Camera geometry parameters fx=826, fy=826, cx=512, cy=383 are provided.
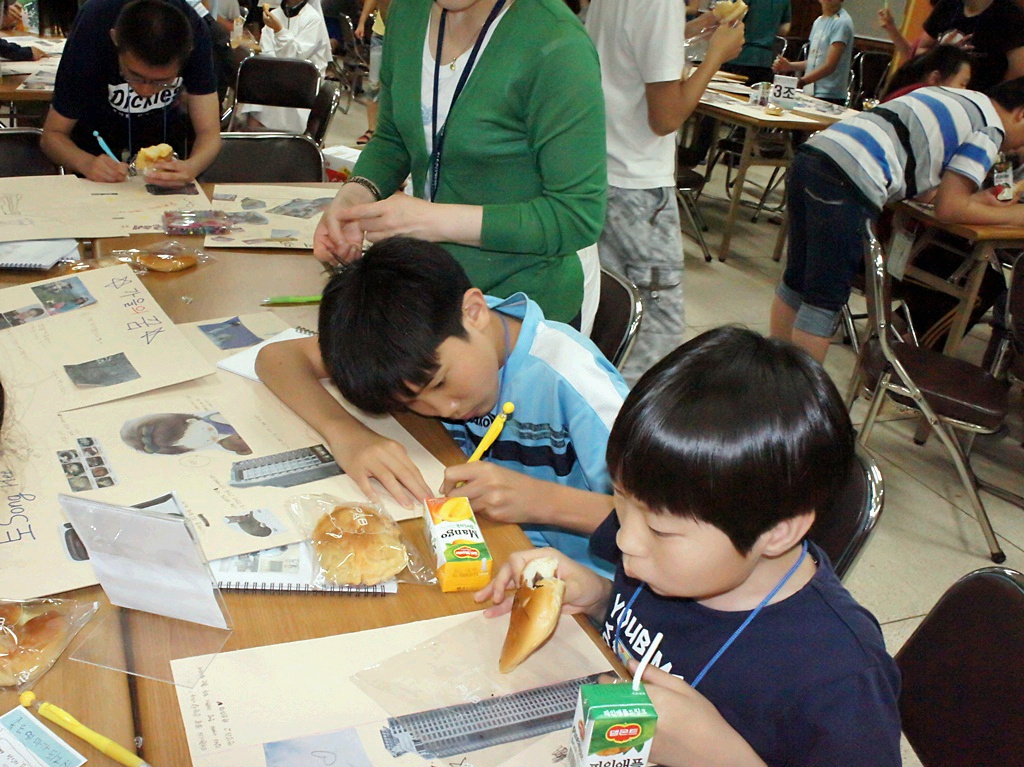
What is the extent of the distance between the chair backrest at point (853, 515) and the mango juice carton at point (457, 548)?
39 cm

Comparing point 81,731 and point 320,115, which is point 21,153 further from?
point 81,731

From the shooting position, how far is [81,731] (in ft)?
2.07

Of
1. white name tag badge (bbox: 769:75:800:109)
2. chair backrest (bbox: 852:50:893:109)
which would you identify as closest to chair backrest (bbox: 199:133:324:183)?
white name tag badge (bbox: 769:75:800:109)

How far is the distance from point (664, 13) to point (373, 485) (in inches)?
62.4

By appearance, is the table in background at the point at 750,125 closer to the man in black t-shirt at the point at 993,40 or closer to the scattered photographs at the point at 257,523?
the man in black t-shirt at the point at 993,40

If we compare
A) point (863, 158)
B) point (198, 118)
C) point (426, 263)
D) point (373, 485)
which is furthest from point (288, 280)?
point (863, 158)

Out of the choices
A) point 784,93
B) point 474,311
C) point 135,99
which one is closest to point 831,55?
point 784,93

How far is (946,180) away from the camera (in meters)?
2.50

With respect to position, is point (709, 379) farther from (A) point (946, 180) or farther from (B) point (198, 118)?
(A) point (946, 180)

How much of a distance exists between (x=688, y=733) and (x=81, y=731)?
1.57 feet

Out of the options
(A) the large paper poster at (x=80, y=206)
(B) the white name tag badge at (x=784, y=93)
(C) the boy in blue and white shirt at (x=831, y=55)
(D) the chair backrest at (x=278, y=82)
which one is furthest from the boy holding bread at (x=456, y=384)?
(C) the boy in blue and white shirt at (x=831, y=55)

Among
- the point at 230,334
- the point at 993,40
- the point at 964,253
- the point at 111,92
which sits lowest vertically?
the point at 964,253

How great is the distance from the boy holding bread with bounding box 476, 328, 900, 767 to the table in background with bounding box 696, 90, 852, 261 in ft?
11.9

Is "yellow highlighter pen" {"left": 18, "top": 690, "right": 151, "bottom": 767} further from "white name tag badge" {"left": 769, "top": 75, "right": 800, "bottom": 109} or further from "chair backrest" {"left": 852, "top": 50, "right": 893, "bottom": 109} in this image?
"chair backrest" {"left": 852, "top": 50, "right": 893, "bottom": 109}
